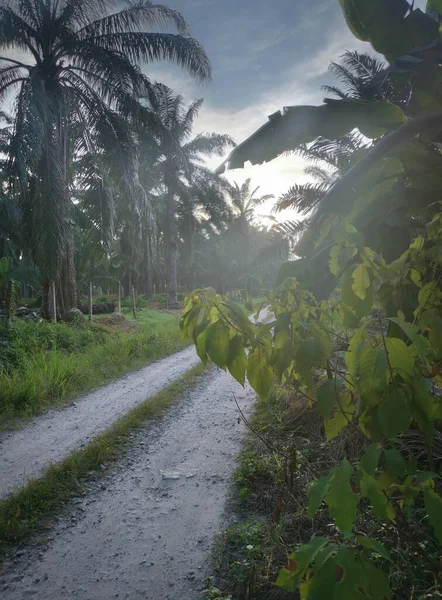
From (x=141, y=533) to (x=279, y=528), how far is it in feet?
3.07

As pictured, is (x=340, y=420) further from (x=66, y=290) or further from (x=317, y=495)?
(x=66, y=290)

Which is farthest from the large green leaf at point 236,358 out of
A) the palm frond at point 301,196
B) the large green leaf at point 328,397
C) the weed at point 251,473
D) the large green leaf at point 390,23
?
the palm frond at point 301,196

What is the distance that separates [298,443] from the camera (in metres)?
3.40

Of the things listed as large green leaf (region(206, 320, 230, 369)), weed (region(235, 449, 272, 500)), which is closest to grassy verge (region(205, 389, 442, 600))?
weed (region(235, 449, 272, 500))

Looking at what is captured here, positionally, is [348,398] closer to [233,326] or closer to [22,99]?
[233,326]

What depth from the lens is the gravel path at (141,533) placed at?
79.9 inches

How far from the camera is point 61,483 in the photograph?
3010mm

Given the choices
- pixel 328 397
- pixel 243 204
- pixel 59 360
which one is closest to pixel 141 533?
pixel 328 397

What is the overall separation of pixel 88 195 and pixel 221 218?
586 inches

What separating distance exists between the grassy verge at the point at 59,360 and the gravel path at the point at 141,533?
200 cm

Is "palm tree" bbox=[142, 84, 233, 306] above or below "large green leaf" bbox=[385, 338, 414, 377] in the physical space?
above

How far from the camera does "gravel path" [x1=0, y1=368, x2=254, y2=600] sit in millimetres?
2029

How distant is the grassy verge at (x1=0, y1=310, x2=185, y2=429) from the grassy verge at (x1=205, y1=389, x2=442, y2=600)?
3.06 meters

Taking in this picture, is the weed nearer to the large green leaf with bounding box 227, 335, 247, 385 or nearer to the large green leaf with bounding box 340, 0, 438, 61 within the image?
the large green leaf with bounding box 227, 335, 247, 385
